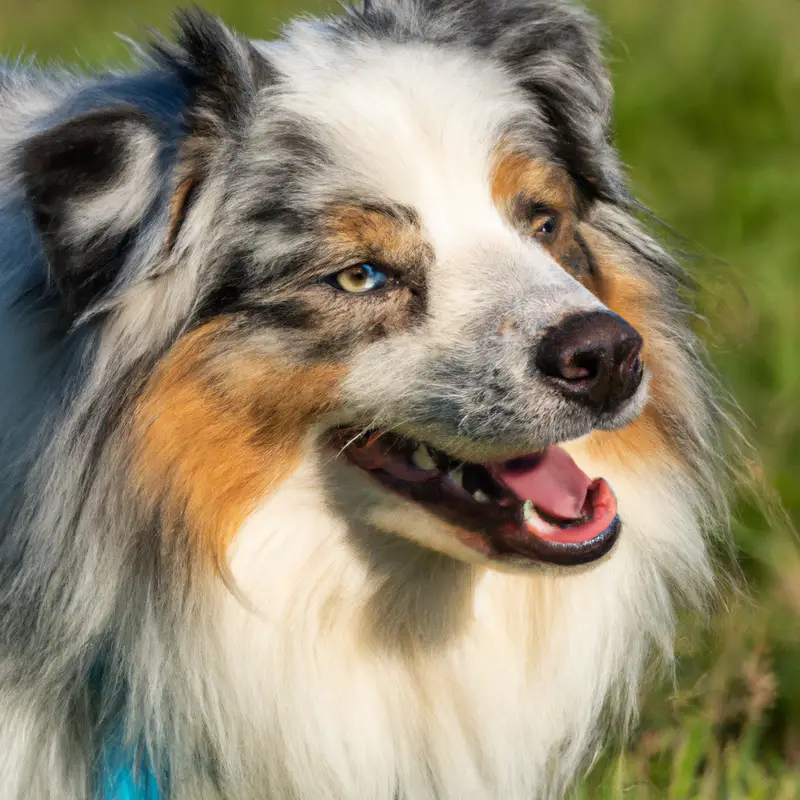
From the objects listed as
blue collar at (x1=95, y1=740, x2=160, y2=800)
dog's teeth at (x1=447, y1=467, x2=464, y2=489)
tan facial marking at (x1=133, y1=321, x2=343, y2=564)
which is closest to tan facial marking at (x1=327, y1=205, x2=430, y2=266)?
tan facial marking at (x1=133, y1=321, x2=343, y2=564)

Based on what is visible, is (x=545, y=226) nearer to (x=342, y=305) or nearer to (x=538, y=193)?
(x=538, y=193)

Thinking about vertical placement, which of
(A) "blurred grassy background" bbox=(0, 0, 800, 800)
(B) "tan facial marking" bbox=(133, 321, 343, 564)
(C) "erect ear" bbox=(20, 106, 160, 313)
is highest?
Answer: (C) "erect ear" bbox=(20, 106, 160, 313)

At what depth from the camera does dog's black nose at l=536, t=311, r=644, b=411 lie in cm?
269

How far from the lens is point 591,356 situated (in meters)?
2.72

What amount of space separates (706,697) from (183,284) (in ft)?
6.64

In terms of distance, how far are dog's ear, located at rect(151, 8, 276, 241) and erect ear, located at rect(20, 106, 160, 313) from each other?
0.10 m

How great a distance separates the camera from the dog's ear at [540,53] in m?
3.30

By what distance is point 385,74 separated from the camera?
3.03 meters

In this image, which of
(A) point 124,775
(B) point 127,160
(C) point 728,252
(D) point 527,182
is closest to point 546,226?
(D) point 527,182

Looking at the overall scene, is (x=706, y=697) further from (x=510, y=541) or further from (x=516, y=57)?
(x=516, y=57)

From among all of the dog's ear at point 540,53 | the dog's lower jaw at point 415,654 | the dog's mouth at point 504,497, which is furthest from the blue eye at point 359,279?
the dog's ear at point 540,53

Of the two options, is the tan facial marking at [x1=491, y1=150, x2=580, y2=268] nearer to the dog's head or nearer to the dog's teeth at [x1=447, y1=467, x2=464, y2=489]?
the dog's head

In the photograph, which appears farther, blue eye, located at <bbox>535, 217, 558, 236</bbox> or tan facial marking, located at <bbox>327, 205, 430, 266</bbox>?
blue eye, located at <bbox>535, 217, 558, 236</bbox>

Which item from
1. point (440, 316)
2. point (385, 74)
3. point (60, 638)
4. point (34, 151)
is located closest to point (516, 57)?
point (385, 74)
